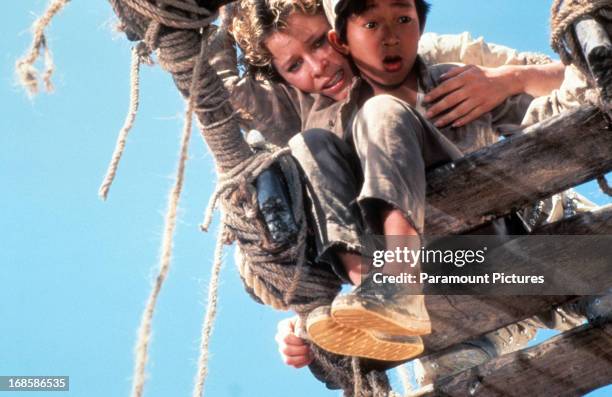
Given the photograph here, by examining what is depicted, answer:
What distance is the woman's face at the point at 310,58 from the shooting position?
3559mm

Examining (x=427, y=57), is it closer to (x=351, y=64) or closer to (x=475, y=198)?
(x=351, y=64)

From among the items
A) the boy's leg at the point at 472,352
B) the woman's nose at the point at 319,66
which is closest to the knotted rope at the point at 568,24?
the boy's leg at the point at 472,352

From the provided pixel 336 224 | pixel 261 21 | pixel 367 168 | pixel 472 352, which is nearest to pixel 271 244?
pixel 336 224

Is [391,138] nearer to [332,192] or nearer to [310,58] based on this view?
[332,192]

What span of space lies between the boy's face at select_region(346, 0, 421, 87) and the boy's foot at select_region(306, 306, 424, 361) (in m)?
1.10

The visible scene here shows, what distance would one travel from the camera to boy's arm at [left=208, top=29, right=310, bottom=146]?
3.65 metres

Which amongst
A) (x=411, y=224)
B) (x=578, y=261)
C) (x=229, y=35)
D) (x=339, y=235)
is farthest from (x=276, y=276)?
(x=229, y=35)

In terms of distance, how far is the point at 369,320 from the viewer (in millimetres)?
2537

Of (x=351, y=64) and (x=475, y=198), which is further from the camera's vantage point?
(x=351, y=64)

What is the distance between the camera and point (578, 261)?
119 inches

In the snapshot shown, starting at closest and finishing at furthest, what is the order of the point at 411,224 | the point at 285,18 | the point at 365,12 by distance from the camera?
the point at 411,224
the point at 365,12
the point at 285,18

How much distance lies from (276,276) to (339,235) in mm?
332

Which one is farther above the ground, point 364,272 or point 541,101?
point 541,101

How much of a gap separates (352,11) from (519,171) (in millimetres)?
913
